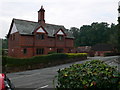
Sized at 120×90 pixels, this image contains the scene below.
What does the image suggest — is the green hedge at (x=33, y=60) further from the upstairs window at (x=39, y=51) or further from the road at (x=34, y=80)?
the upstairs window at (x=39, y=51)

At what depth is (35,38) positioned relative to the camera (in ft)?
114

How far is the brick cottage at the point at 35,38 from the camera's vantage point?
33.4 m

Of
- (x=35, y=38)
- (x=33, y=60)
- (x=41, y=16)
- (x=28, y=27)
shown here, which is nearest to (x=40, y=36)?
(x=35, y=38)

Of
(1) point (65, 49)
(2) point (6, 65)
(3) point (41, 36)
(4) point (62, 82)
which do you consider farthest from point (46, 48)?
(4) point (62, 82)

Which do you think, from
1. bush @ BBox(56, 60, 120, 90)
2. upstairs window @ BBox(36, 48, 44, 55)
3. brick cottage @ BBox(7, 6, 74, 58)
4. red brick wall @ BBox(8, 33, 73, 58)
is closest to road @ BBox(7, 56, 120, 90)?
bush @ BBox(56, 60, 120, 90)

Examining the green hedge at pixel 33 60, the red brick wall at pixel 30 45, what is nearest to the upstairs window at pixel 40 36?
the red brick wall at pixel 30 45

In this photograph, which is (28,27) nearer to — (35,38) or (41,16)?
(35,38)

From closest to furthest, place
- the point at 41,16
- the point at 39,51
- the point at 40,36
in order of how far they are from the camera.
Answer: the point at 40,36
the point at 39,51
the point at 41,16

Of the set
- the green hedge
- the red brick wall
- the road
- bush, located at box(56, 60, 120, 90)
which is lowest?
the road

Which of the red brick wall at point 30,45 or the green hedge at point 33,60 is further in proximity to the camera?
the red brick wall at point 30,45

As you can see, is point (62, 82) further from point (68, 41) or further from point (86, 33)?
point (86, 33)

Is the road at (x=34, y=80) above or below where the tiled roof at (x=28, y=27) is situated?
below

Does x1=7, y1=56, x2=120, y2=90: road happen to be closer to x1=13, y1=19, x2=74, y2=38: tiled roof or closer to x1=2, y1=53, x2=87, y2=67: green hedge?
x1=2, y1=53, x2=87, y2=67: green hedge

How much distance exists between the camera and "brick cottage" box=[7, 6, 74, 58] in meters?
33.4
